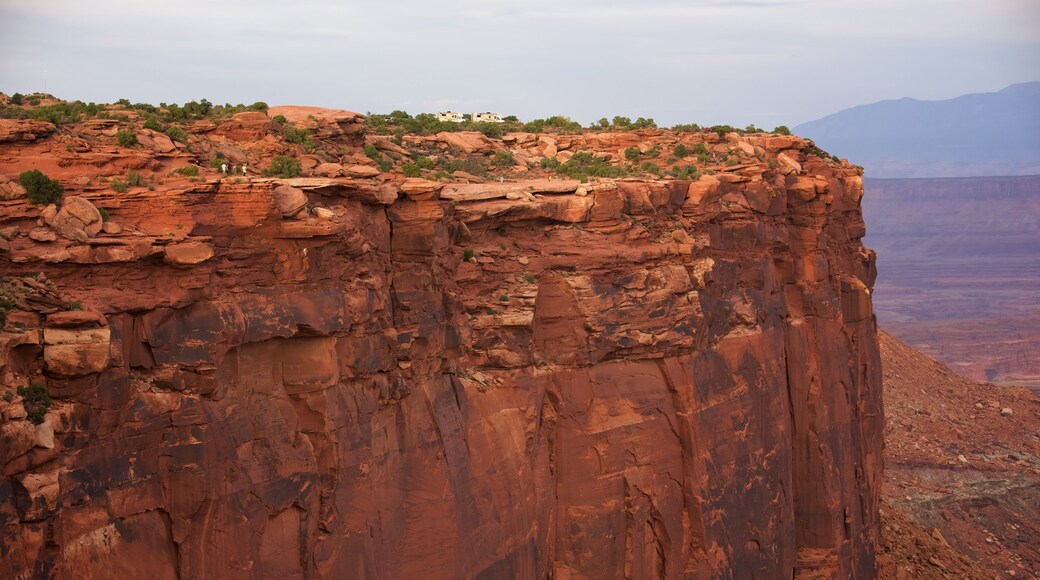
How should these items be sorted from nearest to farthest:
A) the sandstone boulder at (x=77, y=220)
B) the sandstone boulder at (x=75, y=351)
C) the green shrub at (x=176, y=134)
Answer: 1. the sandstone boulder at (x=75, y=351)
2. the sandstone boulder at (x=77, y=220)
3. the green shrub at (x=176, y=134)

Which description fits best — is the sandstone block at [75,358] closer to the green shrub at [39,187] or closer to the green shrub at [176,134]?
the green shrub at [39,187]

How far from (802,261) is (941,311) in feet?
496

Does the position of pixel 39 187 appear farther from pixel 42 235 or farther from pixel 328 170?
pixel 328 170

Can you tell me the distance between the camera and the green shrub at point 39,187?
21094 millimetres

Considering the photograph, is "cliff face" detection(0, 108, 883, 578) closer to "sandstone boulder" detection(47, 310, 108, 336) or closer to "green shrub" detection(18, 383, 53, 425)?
"sandstone boulder" detection(47, 310, 108, 336)

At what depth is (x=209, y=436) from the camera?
69.5ft

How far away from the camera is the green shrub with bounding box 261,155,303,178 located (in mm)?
26344

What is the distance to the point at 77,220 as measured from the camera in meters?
20.7

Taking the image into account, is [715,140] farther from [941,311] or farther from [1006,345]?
[941,311]

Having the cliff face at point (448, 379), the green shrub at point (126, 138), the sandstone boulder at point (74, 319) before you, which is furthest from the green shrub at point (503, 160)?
the sandstone boulder at point (74, 319)

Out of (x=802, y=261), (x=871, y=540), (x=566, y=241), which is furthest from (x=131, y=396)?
(x=871, y=540)

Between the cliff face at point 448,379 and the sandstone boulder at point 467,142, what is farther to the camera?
the sandstone boulder at point 467,142

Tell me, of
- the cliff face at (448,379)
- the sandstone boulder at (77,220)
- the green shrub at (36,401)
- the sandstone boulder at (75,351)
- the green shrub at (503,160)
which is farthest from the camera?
the green shrub at (503,160)

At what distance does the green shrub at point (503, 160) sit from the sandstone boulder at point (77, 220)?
17.0 meters
